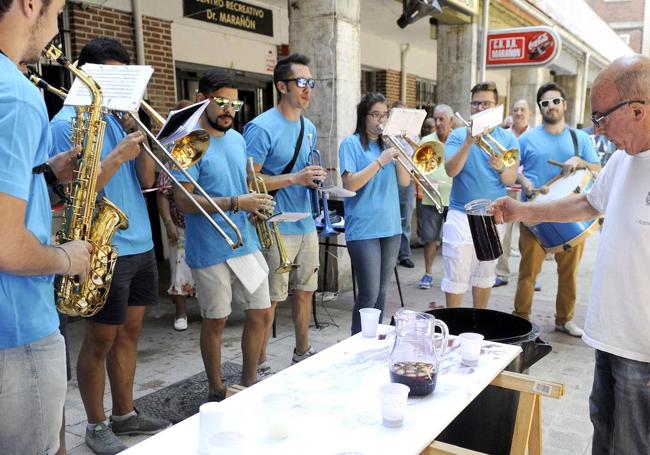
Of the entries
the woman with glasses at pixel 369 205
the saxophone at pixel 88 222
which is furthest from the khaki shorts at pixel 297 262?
the saxophone at pixel 88 222

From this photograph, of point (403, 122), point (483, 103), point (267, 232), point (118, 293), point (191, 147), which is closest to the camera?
point (118, 293)

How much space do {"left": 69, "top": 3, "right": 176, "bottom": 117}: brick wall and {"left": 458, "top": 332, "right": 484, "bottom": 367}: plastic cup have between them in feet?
18.5

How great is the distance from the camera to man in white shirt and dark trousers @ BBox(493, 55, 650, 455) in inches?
81.7

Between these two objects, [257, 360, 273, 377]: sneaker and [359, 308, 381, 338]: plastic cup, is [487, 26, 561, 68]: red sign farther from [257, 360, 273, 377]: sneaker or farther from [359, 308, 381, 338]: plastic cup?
[359, 308, 381, 338]: plastic cup

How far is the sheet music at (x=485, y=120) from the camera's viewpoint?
4.02 metres

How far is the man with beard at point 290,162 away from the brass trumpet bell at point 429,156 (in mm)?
902

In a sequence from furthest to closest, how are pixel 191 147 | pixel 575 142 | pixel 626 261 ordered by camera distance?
pixel 575 142 → pixel 191 147 → pixel 626 261

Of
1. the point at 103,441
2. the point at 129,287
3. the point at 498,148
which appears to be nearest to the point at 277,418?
the point at 129,287

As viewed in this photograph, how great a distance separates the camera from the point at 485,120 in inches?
160

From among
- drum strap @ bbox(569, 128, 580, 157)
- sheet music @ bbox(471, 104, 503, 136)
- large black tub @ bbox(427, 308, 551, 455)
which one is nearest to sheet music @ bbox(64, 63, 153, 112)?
large black tub @ bbox(427, 308, 551, 455)

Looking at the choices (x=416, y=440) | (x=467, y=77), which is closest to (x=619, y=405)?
(x=416, y=440)

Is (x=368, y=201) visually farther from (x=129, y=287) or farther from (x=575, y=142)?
(x=575, y=142)

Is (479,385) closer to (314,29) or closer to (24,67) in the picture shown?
(24,67)

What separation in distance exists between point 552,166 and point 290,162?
96.0 inches
